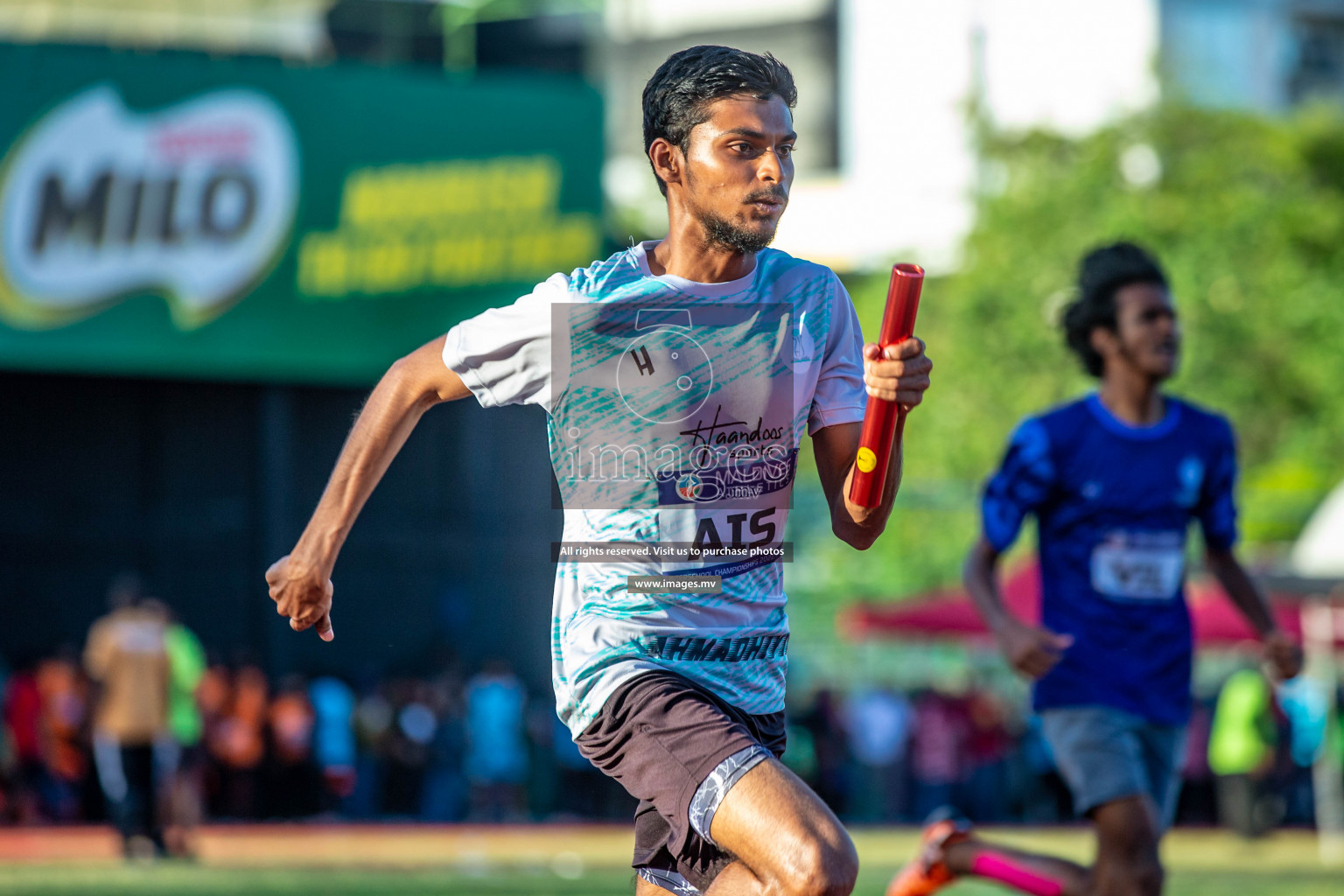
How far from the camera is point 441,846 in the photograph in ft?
54.5

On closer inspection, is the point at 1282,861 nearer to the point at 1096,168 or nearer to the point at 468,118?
the point at 468,118

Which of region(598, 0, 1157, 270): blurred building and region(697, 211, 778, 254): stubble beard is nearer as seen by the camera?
region(697, 211, 778, 254): stubble beard

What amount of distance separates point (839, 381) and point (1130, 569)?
2262 mm

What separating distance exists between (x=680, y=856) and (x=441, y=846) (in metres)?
12.7

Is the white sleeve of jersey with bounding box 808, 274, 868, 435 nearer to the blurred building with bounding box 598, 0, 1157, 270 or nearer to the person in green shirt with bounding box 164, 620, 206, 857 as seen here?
the person in green shirt with bounding box 164, 620, 206, 857

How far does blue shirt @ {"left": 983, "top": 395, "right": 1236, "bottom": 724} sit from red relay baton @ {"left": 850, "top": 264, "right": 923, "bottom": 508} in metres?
2.23

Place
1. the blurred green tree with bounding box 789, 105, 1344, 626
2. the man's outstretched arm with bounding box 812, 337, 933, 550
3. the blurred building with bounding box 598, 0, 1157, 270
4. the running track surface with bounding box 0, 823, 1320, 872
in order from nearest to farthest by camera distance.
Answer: the man's outstretched arm with bounding box 812, 337, 933, 550 → the running track surface with bounding box 0, 823, 1320, 872 → the blurred green tree with bounding box 789, 105, 1344, 626 → the blurred building with bounding box 598, 0, 1157, 270

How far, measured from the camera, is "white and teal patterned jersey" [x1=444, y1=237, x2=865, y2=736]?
4.38 metres

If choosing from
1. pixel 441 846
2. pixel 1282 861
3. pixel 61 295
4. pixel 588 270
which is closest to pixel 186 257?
pixel 61 295

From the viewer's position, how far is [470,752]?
19.4m

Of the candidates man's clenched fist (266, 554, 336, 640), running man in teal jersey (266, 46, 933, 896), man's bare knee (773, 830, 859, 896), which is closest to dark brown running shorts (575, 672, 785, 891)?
running man in teal jersey (266, 46, 933, 896)

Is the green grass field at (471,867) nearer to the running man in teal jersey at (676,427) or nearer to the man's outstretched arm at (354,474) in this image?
the running man in teal jersey at (676,427)

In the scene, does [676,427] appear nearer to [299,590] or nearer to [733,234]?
[733,234]

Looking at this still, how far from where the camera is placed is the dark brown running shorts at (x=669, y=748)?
4156 mm
